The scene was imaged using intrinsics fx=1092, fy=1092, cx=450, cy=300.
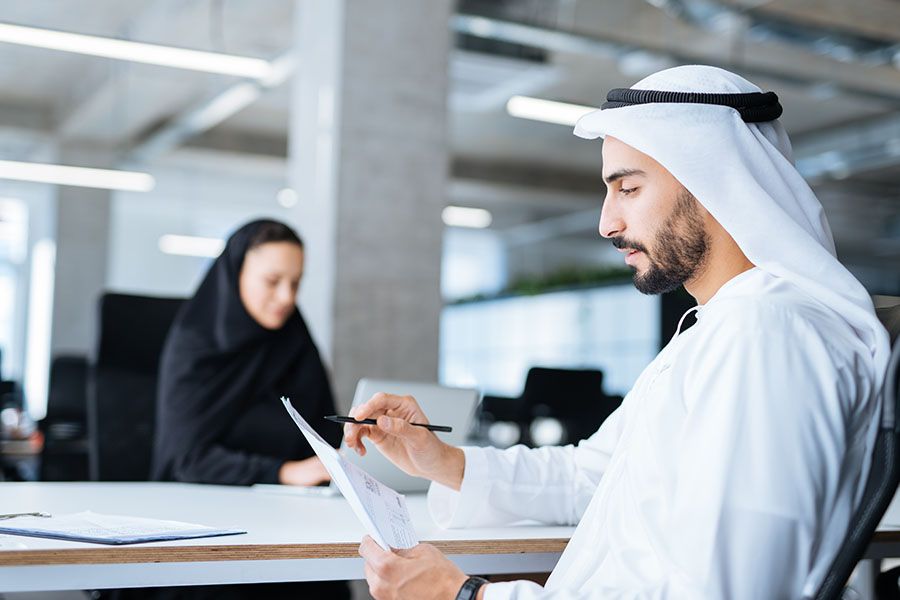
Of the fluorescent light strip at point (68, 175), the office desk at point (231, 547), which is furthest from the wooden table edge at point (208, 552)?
the fluorescent light strip at point (68, 175)

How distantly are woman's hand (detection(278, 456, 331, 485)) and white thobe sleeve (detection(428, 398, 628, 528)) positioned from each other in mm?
653

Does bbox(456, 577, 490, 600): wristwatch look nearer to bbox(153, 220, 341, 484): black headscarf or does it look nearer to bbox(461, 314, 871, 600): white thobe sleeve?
bbox(461, 314, 871, 600): white thobe sleeve

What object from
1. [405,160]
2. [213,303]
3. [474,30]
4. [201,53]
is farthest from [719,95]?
[474,30]

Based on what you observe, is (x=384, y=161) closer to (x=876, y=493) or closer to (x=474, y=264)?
(x=876, y=493)

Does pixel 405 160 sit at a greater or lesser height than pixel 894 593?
greater

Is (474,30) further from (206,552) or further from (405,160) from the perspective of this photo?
(206,552)

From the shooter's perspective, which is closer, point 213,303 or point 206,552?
point 206,552

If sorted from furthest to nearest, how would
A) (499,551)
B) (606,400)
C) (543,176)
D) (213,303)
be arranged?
(543,176) → (606,400) → (213,303) → (499,551)

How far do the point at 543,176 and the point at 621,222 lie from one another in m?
12.5

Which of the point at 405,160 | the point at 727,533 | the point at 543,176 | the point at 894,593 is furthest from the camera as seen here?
the point at 543,176

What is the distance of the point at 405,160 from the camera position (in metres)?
5.04

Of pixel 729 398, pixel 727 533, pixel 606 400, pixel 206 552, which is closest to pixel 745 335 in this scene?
pixel 729 398

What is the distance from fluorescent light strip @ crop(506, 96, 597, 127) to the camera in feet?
23.9

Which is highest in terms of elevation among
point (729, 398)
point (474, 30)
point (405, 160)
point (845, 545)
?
point (474, 30)
